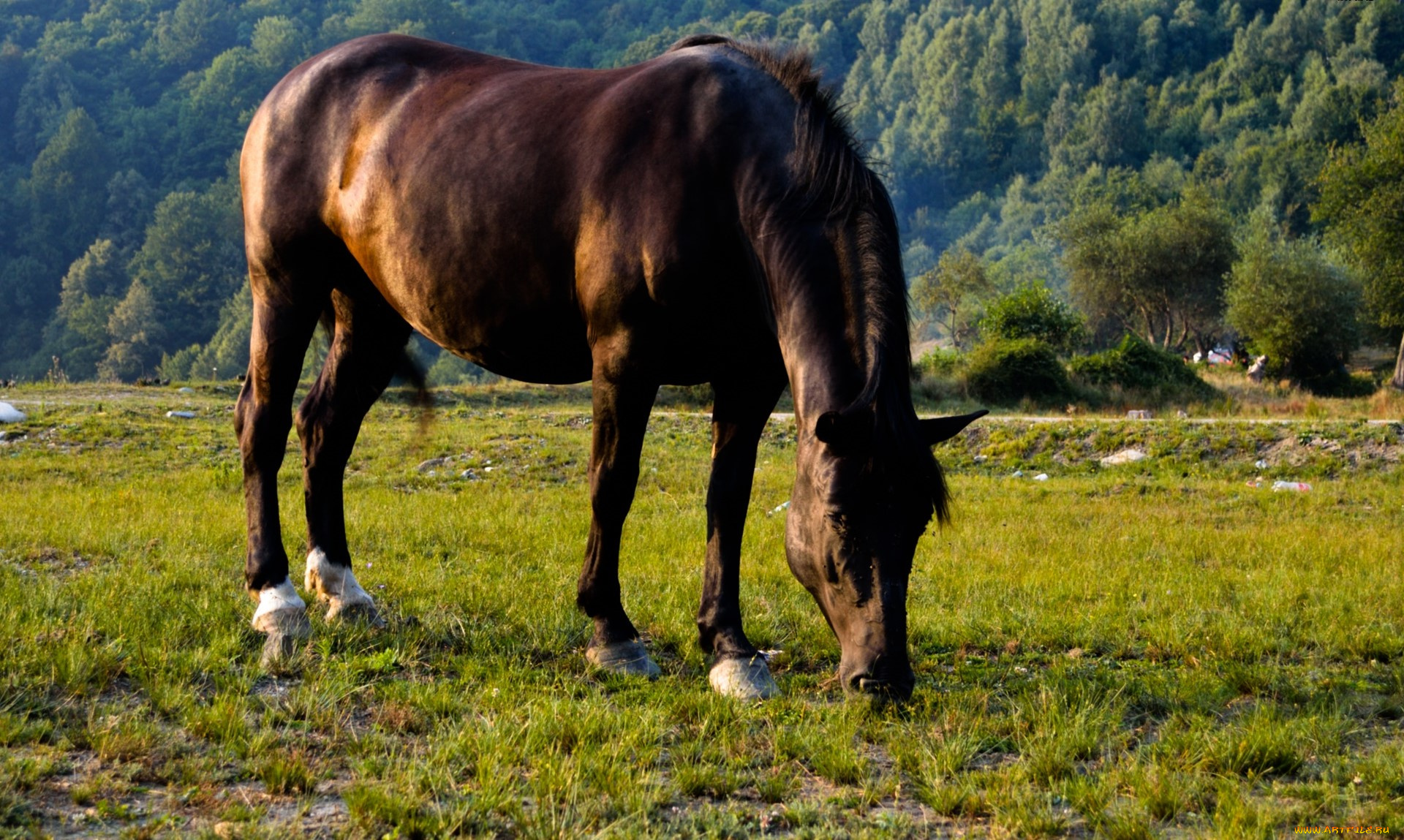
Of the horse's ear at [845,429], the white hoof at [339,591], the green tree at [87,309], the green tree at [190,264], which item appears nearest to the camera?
the horse's ear at [845,429]

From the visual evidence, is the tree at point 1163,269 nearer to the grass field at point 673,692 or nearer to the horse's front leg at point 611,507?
the grass field at point 673,692

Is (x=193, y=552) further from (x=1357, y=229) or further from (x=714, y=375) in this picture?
(x=1357, y=229)

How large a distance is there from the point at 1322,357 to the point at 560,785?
46180 millimetres

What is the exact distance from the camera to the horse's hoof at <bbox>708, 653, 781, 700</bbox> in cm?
439

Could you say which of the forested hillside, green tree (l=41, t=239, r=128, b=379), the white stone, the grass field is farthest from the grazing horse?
green tree (l=41, t=239, r=128, b=379)

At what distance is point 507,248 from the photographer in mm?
4973

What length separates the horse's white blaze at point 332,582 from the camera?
557 cm

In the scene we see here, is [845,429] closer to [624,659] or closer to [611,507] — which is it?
[611,507]

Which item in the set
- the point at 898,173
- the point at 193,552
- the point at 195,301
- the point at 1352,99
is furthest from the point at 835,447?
the point at 898,173

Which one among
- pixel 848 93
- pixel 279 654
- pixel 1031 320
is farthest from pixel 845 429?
pixel 848 93

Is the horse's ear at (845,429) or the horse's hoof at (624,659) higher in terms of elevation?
the horse's ear at (845,429)

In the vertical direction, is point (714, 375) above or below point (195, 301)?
above

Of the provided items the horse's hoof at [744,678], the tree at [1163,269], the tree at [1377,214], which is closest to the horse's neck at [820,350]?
the horse's hoof at [744,678]

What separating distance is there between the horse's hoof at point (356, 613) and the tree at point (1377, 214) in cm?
4144
